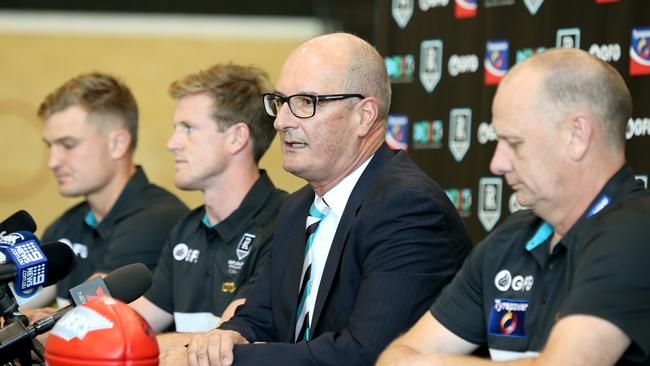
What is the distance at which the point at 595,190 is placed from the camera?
1.98m

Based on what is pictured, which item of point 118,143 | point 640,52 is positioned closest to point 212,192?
point 118,143

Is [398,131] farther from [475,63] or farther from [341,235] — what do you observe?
[341,235]

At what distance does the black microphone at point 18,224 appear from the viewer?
6.95 ft

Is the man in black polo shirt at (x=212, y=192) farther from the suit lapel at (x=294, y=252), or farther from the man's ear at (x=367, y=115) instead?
the man's ear at (x=367, y=115)

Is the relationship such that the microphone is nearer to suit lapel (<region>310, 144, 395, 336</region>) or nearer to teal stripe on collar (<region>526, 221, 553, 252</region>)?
suit lapel (<region>310, 144, 395, 336</region>)

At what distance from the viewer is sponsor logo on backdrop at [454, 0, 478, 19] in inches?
152

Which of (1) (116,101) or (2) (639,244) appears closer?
(2) (639,244)

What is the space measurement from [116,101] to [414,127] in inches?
50.2

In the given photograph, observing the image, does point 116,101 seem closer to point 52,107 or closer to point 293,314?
point 52,107

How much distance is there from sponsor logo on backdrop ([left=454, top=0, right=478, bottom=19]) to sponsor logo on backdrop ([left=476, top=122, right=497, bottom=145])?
0.44 metres

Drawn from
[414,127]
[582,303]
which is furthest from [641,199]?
[414,127]

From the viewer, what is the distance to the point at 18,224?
7.00 ft

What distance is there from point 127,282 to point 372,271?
640 mm

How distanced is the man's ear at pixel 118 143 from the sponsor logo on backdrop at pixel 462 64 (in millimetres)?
1390
